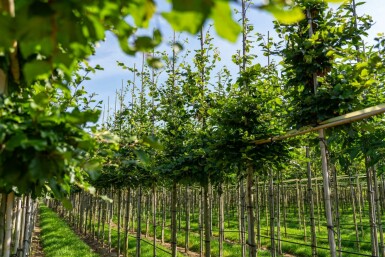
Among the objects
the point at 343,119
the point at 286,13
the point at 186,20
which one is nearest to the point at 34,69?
the point at 186,20

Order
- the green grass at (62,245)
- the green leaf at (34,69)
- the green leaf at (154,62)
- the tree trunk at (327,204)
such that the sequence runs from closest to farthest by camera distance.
A: the green leaf at (34,69) < the green leaf at (154,62) < the tree trunk at (327,204) < the green grass at (62,245)

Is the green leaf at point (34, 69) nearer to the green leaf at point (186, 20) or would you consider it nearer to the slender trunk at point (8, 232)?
the green leaf at point (186, 20)

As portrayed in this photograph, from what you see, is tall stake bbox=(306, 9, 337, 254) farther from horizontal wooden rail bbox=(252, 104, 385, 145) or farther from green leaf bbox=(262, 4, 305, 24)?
green leaf bbox=(262, 4, 305, 24)

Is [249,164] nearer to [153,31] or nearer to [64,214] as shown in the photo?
[153,31]

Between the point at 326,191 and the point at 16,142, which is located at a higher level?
the point at 16,142

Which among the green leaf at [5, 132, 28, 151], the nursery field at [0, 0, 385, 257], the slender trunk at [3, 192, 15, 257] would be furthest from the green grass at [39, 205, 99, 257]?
the green leaf at [5, 132, 28, 151]

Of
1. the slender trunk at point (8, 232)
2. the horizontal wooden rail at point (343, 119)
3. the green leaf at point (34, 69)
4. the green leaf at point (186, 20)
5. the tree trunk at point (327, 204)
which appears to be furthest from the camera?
the tree trunk at point (327, 204)

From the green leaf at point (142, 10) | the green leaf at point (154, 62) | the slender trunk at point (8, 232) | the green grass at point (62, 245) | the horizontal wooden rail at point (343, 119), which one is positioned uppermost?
the horizontal wooden rail at point (343, 119)

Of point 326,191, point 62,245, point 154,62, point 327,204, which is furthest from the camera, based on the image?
point 62,245

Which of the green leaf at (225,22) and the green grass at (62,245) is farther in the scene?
the green grass at (62,245)

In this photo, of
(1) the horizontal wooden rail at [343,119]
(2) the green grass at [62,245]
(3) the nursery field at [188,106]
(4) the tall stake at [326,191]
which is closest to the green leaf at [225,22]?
(3) the nursery field at [188,106]

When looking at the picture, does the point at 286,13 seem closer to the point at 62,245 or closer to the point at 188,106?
the point at 188,106

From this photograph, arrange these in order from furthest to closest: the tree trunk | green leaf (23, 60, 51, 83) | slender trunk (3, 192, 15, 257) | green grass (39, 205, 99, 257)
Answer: green grass (39, 205, 99, 257), the tree trunk, slender trunk (3, 192, 15, 257), green leaf (23, 60, 51, 83)

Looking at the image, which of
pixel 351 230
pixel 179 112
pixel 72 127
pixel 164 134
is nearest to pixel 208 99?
A: pixel 179 112
